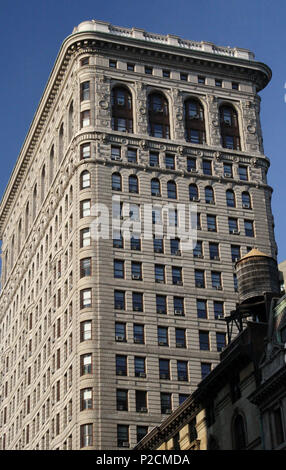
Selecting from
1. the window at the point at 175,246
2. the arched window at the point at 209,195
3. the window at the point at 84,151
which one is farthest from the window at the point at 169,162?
the window at the point at 175,246

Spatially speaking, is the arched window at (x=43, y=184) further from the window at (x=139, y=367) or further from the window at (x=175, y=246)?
the window at (x=139, y=367)

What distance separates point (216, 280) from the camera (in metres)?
105

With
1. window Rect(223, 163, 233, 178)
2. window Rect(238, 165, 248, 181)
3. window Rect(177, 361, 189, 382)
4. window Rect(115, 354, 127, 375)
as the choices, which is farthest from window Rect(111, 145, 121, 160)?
window Rect(177, 361, 189, 382)

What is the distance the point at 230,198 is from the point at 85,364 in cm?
2849

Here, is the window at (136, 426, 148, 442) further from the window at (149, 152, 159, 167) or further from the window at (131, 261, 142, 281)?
the window at (149, 152, 159, 167)

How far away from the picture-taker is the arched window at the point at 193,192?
4321 inches

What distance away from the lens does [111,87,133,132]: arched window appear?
112m

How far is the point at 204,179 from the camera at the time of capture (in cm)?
11144

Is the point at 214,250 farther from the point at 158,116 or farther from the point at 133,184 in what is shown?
the point at 158,116

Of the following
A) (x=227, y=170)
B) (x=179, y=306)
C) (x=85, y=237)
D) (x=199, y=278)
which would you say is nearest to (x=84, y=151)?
(x=85, y=237)
